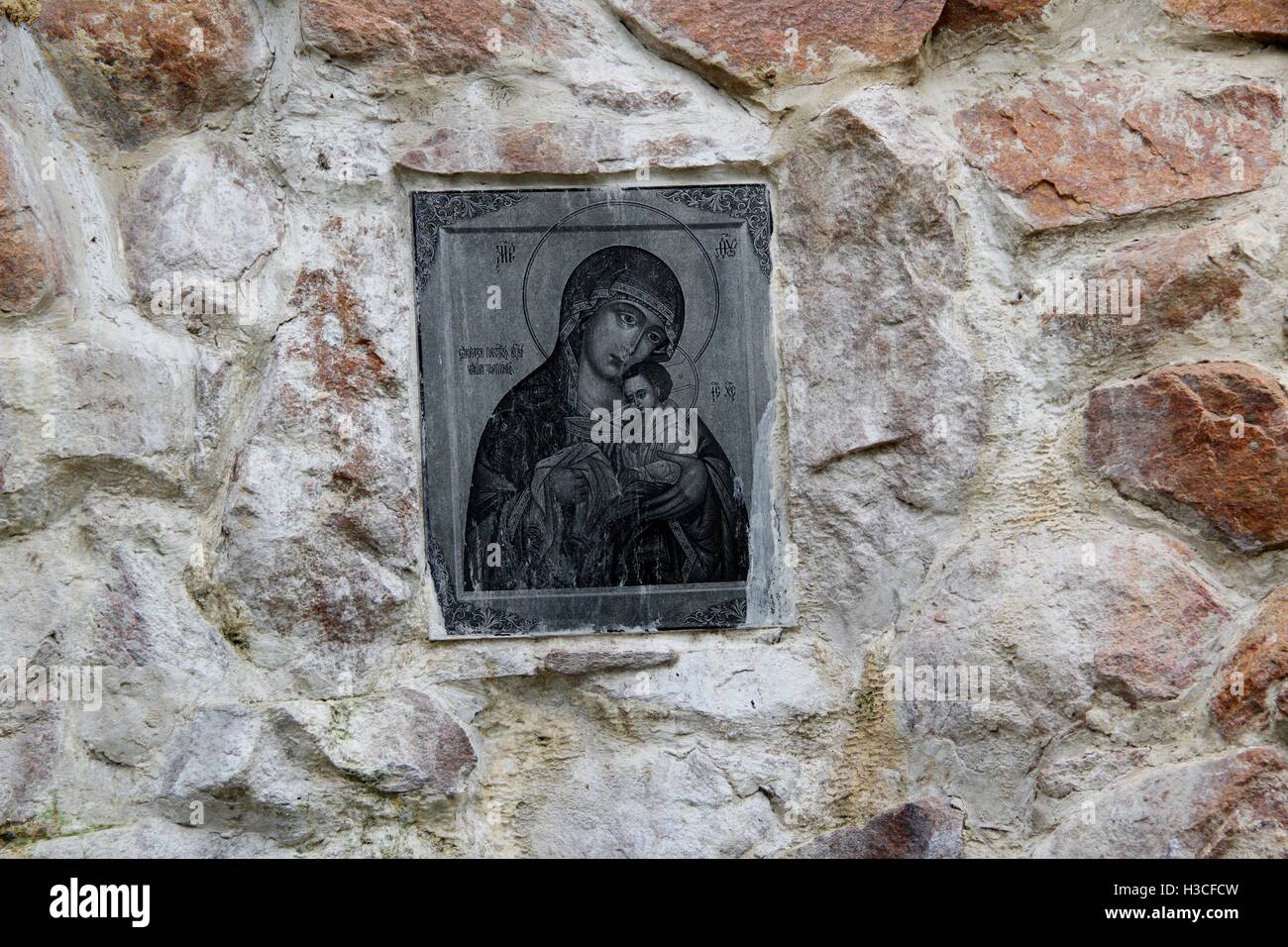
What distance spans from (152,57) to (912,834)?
8.20 feet

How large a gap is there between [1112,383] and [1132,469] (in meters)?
0.21

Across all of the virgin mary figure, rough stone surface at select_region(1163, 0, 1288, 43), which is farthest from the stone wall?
the virgin mary figure

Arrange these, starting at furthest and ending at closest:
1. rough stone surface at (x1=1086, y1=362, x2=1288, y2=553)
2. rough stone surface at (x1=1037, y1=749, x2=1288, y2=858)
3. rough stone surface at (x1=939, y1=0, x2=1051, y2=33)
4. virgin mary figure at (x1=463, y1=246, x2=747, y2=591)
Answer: virgin mary figure at (x1=463, y1=246, x2=747, y2=591), rough stone surface at (x1=939, y1=0, x2=1051, y2=33), rough stone surface at (x1=1086, y1=362, x2=1288, y2=553), rough stone surface at (x1=1037, y1=749, x2=1288, y2=858)

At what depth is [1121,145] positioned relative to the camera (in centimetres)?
273

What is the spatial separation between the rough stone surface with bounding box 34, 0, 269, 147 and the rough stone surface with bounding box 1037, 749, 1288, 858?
259 cm

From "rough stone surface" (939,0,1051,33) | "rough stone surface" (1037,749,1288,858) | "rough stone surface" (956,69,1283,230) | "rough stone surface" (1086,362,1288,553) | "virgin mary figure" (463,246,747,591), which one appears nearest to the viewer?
"rough stone surface" (1037,749,1288,858)

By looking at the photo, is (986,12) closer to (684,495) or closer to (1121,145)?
(1121,145)

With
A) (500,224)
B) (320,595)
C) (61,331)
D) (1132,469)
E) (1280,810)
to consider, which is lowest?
(1280,810)

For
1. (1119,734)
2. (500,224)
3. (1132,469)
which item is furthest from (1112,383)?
(500,224)

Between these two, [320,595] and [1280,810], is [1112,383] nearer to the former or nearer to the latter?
[1280,810]

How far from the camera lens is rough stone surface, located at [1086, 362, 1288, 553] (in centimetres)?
258

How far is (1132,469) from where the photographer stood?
104 inches

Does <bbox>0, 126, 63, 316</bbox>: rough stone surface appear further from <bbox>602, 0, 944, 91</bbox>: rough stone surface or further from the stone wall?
<bbox>602, 0, 944, 91</bbox>: rough stone surface

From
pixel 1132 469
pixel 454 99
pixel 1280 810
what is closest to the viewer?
pixel 1280 810
